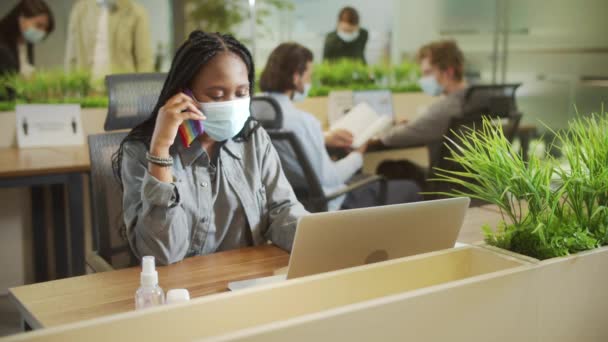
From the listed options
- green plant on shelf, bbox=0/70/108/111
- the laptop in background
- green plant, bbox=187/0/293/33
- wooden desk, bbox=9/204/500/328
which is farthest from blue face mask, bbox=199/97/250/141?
the laptop in background

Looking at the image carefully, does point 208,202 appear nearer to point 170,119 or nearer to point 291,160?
point 170,119

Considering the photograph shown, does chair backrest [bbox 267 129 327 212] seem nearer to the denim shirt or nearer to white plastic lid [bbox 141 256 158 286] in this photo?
the denim shirt

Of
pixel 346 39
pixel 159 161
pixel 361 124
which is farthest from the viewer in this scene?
pixel 346 39

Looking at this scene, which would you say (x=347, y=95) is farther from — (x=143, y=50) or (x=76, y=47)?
(x=76, y=47)

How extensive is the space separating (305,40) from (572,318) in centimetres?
409

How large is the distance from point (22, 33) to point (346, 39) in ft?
7.16

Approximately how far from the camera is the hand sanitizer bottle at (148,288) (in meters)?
1.17

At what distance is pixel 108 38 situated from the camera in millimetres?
4105

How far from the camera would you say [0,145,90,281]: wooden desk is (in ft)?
9.82

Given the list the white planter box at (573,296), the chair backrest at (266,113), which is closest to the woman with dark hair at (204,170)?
the white planter box at (573,296)

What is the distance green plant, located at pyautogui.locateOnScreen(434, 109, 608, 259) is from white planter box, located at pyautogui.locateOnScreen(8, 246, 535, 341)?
9 cm

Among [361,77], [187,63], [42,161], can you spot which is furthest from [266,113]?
[361,77]

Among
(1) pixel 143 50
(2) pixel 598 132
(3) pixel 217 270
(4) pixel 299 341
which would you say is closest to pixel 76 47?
(1) pixel 143 50

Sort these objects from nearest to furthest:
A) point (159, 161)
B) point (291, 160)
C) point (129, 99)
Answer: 1. point (159, 161)
2. point (129, 99)
3. point (291, 160)
